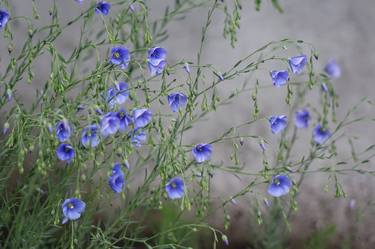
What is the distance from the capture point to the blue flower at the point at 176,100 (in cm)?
267

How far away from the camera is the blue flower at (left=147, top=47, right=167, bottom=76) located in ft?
8.70

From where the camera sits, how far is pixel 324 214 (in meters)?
3.85

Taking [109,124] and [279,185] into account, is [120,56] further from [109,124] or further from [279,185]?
[279,185]

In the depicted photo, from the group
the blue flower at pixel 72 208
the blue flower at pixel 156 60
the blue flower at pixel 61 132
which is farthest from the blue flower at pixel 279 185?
the blue flower at pixel 61 132

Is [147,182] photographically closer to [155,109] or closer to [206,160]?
[206,160]

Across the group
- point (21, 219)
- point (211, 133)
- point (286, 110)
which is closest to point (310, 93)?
point (286, 110)

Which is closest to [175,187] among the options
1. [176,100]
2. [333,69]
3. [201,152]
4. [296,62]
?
[201,152]

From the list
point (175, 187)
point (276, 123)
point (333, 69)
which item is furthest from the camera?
point (333, 69)

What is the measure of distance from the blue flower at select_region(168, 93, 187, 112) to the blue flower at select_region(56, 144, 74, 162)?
1.10 ft

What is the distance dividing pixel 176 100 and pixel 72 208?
449 mm

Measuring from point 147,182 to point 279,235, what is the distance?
2.93ft

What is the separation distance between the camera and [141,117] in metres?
2.48

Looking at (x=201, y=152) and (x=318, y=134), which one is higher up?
(x=201, y=152)

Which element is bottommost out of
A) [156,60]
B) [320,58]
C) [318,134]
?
[320,58]
